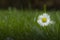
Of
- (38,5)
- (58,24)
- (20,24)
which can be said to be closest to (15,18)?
(20,24)

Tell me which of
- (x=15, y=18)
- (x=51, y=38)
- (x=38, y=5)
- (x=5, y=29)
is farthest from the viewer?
(x=38, y=5)

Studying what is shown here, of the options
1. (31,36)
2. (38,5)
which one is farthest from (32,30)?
(38,5)

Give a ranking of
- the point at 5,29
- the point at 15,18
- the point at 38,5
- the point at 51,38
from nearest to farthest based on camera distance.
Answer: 1. the point at 51,38
2. the point at 5,29
3. the point at 15,18
4. the point at 38,5

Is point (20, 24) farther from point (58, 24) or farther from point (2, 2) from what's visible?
point (2, 2)

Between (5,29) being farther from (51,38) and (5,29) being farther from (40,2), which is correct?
(40,2)

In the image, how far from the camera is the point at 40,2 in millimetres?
5996

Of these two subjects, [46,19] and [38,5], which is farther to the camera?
[38,5]

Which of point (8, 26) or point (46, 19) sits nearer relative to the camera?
point (46, 19)

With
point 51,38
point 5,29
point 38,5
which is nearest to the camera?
point 51,38

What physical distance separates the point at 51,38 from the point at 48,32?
89 millimetres

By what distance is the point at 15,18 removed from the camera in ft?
12.5

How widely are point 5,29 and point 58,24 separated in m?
0.64

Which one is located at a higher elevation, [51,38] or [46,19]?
[46,19]

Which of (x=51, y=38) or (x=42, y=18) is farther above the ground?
(x=42, y=18)
